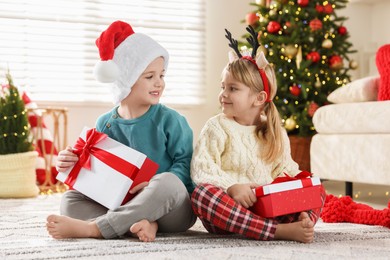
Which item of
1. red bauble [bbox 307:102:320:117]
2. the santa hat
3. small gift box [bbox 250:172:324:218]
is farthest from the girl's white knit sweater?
red bauble [bbox 307:102:320:117]

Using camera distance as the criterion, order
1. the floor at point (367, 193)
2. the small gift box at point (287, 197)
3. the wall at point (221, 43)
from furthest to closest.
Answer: the wall at point (221, 43), the floor at point (367, 193), the small gift box at point (287, 197)

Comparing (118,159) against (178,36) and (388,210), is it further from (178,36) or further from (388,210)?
(178,36)

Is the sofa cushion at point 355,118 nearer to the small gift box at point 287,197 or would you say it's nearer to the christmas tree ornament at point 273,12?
the christmas tree ornament at point 273,12

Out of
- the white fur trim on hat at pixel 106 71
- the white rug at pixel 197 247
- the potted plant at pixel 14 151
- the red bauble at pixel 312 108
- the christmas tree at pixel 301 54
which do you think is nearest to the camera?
the white rug at pixel 197 247

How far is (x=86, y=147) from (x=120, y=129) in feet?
0.55

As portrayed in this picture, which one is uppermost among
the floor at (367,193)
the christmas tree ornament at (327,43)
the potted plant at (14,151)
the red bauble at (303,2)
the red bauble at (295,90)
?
the red bauble at (303,2)

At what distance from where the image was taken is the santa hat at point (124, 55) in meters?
1.94

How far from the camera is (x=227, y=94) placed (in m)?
1.94

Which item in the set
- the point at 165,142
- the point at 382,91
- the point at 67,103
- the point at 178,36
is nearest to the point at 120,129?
the point at 165,142

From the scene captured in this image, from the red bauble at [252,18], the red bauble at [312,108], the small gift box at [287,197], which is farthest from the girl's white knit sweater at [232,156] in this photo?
the red bauble at [252,18]

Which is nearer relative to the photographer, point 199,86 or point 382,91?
point 382,91

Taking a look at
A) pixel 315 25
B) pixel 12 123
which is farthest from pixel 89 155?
pixel 315 25

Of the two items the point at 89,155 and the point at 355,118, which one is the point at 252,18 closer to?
the point at 355,118

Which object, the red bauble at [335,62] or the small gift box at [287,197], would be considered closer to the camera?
the small gift box at [287,197]
